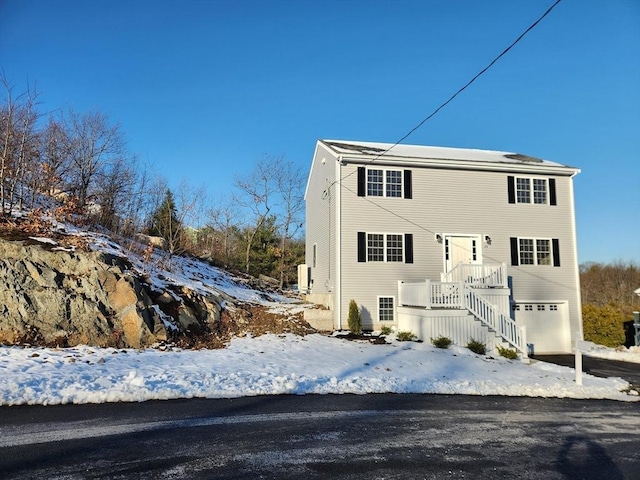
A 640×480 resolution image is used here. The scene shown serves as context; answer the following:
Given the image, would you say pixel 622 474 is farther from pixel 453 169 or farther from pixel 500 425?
pixel 453 169

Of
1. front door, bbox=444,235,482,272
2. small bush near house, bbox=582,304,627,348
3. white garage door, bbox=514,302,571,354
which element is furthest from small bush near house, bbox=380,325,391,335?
small bush near house, bbox=582,304,627,348

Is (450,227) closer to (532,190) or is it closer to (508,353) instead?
(532,190)

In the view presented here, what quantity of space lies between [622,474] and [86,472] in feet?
17.6

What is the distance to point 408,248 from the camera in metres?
16.2

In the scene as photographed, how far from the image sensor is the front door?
54.4 feet

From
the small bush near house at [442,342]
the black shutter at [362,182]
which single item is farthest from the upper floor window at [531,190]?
the small bush near house at [442,342]

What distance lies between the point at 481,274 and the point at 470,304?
Answer: 179 centimetres

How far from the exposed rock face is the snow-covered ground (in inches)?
26.5

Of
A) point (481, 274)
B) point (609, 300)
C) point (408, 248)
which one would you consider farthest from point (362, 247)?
point (609, 300)

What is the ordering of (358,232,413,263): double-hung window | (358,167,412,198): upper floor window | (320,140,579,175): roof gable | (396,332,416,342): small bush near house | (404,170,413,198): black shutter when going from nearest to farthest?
(396,332,416,342): small bush near house < (358,232,413,263): double-hung window < (358,167,412,198): upper floor window < (320,140,579,175): roof gable < (404,170,413,198): black shutter

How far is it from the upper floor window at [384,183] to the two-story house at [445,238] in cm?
4

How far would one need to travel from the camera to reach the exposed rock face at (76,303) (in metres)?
10.5

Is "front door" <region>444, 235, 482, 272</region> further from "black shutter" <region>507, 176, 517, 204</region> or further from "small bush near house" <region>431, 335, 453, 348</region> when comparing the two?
"small bush near house" <region>431, 335, 453, 348</region>

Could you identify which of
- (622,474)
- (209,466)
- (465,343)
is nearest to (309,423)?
(209,466)
